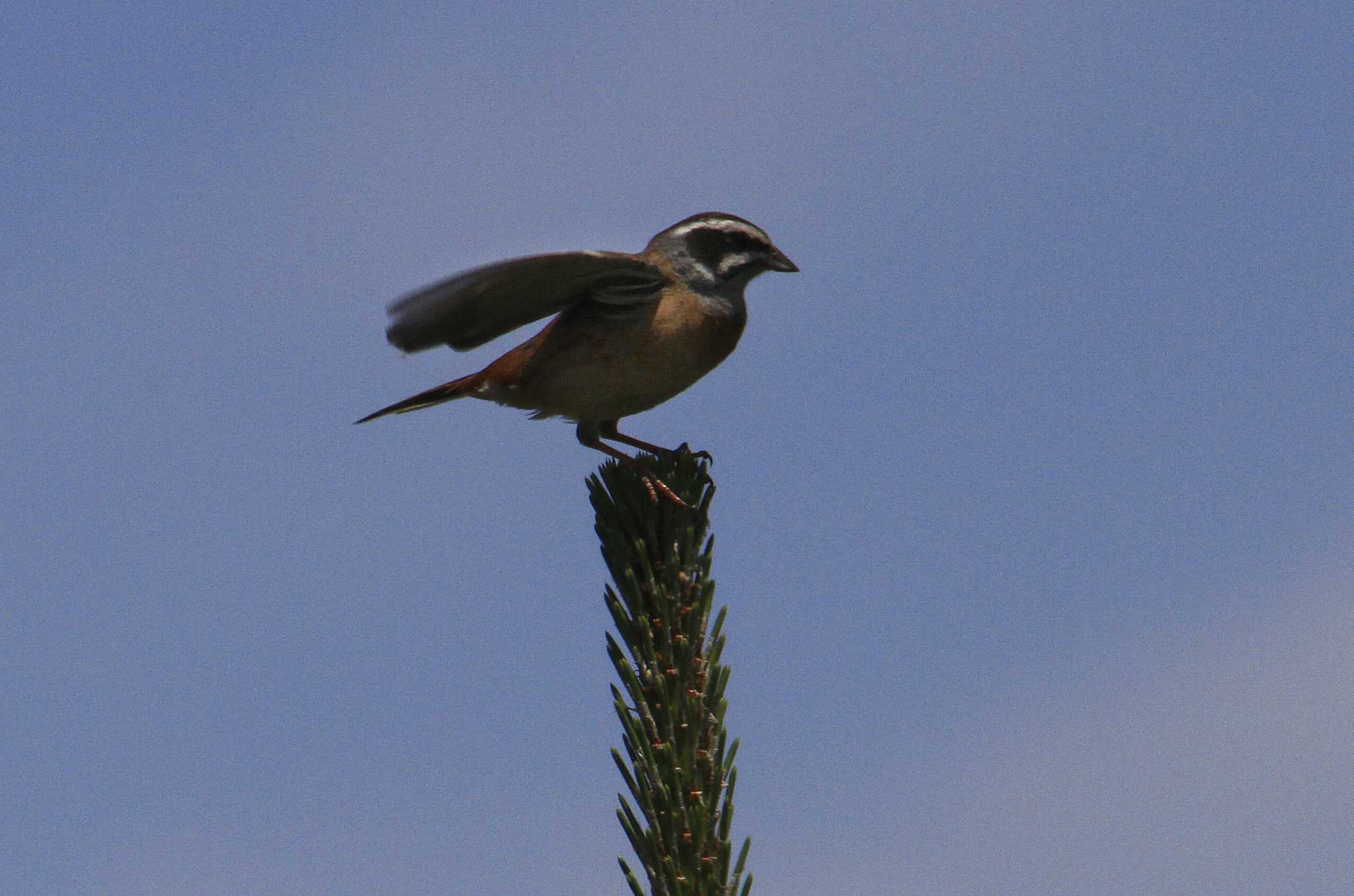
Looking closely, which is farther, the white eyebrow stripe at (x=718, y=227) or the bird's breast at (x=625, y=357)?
the white eyebrow stripe at (x=718, y=227)

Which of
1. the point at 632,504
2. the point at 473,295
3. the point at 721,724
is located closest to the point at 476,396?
the point at 473,295

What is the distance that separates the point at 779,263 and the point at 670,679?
3848 mm

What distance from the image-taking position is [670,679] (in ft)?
12.2

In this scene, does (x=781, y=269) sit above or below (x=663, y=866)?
above

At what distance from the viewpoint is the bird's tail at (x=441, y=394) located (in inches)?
275

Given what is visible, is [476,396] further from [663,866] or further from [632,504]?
[663,866]

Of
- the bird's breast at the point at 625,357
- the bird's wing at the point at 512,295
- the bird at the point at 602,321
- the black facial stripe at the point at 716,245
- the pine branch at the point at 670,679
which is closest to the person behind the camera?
the pine branch at the point at 670,679

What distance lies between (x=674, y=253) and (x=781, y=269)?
2.35 feet

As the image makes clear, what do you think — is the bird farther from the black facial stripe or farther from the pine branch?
the pine branch

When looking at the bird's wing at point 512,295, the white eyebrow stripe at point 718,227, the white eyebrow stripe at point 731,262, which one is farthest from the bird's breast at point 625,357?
the white eyebrow stripe at point 718,227

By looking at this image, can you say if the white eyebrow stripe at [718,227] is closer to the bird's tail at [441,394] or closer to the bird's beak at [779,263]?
the bird's beak at [779,263]

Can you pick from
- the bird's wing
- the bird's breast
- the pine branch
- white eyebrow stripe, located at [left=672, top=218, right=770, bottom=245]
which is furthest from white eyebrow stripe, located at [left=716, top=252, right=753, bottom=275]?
the pine branch

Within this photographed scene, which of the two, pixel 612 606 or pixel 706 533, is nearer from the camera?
pixel 612 606

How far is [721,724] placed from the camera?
11.8 feet
